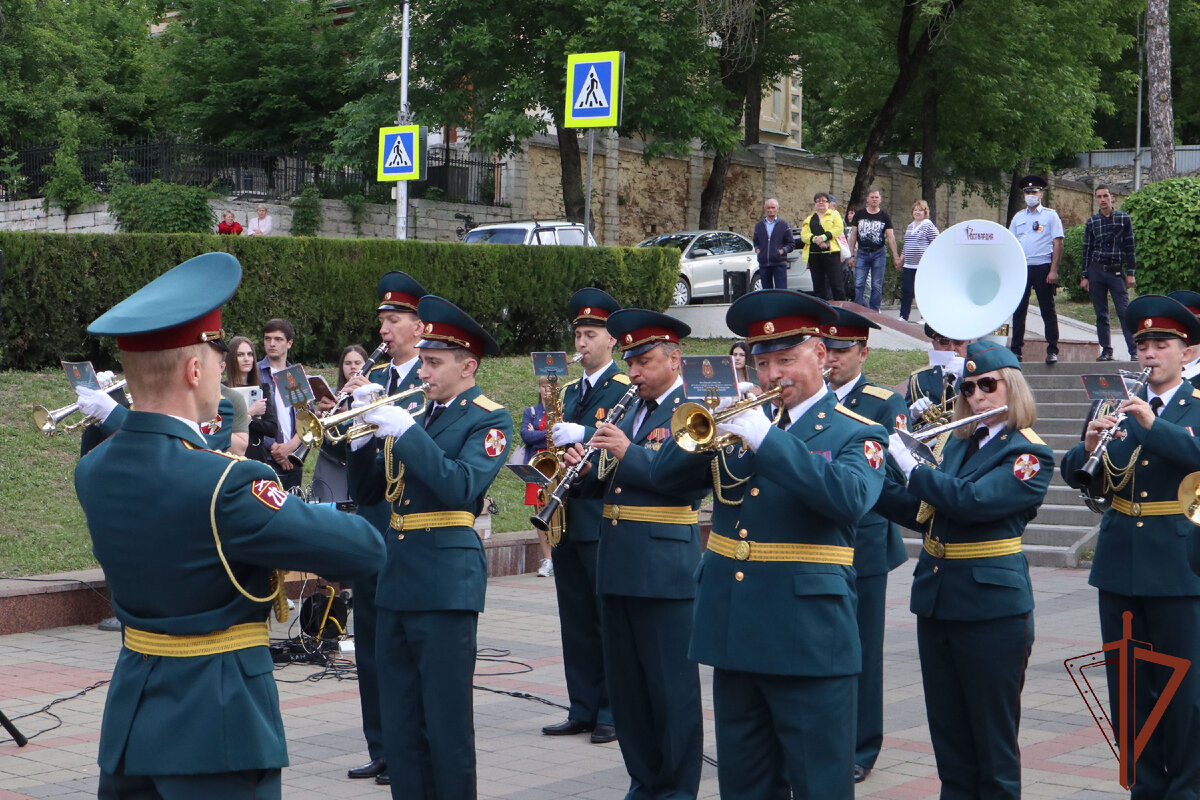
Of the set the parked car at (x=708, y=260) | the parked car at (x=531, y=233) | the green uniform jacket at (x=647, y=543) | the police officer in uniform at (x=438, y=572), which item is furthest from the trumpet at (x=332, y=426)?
the parked car at (x=708, y=260)

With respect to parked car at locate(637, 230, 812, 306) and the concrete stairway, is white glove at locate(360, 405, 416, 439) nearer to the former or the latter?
the concrete stairway

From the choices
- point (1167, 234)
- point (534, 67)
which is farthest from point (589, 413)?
point (534, 67)

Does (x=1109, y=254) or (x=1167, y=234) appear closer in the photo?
(x=1109, y=254)

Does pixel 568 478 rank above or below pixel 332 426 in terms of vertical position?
below

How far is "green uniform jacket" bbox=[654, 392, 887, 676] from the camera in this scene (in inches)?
174

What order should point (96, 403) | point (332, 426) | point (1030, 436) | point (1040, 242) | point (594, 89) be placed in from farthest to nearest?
point (1040, 242)
point (594, 89)
point (96, 403)
point (1030, 436)
point (332, 426)

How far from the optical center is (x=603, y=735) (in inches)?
288

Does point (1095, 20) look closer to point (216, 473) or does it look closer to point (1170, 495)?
point (1170, 495)

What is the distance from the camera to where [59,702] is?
766cm

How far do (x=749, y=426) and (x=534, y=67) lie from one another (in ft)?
81.4

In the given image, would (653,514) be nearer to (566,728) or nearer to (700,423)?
(566,728)

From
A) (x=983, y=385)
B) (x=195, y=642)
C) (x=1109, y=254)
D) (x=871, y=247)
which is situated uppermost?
(x=871, y=247)

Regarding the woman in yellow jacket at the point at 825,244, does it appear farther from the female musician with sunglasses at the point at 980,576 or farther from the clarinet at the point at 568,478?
the female musician with sunglasses at the point at 980,576

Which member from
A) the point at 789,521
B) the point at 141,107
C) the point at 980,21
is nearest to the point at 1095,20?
the point at 980,21
